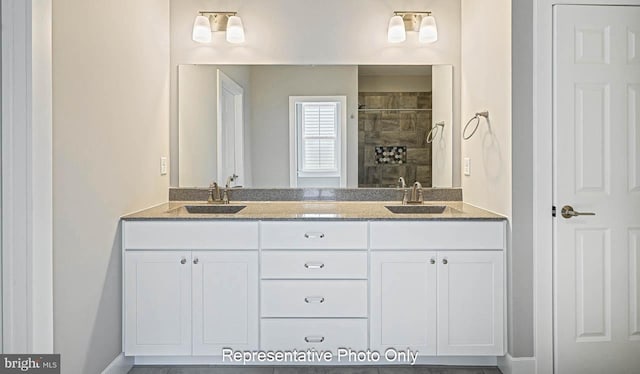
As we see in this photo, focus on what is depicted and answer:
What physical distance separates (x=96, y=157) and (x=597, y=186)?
2.39m

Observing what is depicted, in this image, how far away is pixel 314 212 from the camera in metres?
2.86

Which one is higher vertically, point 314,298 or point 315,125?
point 315,125

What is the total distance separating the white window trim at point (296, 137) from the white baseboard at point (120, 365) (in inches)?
56.5

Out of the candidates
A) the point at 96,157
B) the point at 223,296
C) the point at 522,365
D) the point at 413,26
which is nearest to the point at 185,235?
the point at 223,296

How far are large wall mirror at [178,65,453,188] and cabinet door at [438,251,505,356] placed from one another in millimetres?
866

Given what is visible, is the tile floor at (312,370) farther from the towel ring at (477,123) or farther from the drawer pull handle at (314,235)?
the towel ring at (477,123)

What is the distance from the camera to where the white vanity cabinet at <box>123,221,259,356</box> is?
2.61m

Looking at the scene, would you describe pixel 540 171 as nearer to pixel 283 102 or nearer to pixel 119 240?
pixel 283 102

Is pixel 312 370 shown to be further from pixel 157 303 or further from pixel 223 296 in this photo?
pixel 157 303

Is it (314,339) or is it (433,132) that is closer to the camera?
(314,339)

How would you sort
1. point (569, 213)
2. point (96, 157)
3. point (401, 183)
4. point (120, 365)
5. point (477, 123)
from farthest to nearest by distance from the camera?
1. point (401, 183)
2. point (477, 123)
3. point (120, 365)
4. point (569, 213)
5. point (96, 157)

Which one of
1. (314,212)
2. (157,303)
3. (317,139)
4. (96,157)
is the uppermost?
(317,139)

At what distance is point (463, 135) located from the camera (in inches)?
131

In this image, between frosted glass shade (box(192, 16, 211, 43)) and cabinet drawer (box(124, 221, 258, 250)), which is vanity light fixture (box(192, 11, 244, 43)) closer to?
frosted glass shade (box(192, 16, 211, 43))
